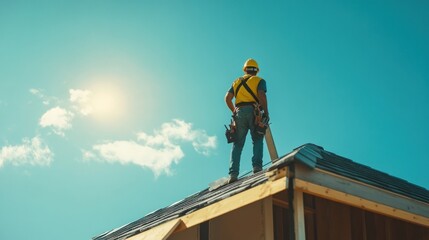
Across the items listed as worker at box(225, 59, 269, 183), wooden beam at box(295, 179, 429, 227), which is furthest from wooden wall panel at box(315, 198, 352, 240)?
wooden beam at box(295, 179, 429, 227)

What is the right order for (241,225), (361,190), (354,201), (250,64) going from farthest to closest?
(250,64)
(241,225)
(361,190)
(354,201)

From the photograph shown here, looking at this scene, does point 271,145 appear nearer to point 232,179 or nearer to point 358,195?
point 232,179

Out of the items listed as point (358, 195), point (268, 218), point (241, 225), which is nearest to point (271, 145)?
point (241, 225)

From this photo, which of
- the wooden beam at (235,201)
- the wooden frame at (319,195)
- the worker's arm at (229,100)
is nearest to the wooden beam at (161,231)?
the wooden frame at (319,195)

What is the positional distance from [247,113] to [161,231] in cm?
268

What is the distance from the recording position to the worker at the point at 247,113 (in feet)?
33.3

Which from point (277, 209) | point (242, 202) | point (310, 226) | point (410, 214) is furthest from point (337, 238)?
point (242, 202)

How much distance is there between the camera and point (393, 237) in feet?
31.1

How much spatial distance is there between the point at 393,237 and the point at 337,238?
829 mm

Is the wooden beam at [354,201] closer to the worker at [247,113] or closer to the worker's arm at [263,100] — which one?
the worker at [247,113]

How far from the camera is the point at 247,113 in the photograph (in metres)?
10.3

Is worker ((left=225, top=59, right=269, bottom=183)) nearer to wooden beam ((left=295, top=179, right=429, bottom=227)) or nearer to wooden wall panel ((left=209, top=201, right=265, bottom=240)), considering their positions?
wooden wall panel ((left=209, top=201, right=265, bottom=240))

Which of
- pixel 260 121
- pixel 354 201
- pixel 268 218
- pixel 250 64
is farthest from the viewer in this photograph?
pixel 250 64

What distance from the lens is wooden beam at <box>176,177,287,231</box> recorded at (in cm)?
693
